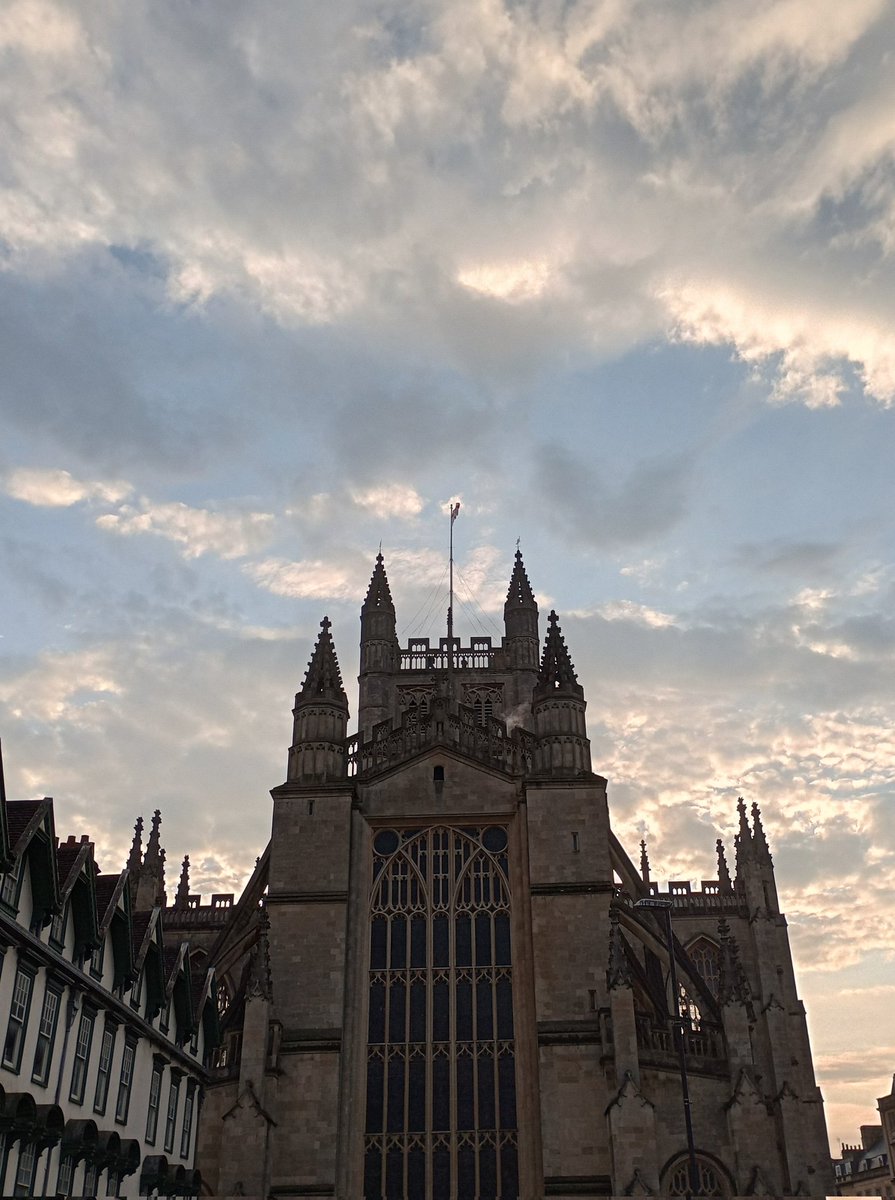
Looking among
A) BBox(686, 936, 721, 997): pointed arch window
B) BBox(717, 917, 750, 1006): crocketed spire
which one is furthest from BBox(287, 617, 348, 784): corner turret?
BBox(686, 936, 721, 997): pointed arch window

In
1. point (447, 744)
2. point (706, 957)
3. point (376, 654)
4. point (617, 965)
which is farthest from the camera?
point (376, 654)

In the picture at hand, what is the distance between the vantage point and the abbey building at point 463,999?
32.3 m

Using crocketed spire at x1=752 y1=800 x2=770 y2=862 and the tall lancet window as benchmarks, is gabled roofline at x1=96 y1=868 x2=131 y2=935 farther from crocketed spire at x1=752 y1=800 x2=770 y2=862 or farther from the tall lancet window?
crocketed spire at x1=752 y1=800 x2=770 y2=862

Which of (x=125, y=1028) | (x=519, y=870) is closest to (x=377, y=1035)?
(x=519, y=870)

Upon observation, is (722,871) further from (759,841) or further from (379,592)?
(379,592)

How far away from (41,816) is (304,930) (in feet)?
46.8

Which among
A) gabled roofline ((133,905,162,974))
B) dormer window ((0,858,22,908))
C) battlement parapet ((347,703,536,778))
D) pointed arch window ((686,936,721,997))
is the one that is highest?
battlement parapet ((347,703,536,778))

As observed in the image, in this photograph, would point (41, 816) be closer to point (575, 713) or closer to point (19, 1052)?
point (19, 1052)

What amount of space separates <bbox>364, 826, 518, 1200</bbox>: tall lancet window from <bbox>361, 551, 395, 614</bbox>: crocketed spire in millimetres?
34087

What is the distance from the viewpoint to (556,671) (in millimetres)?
40625

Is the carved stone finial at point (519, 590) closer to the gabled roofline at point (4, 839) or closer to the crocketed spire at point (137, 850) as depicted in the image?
the crocketed spire at point (137, 850)

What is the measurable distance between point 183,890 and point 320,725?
16.1 meters

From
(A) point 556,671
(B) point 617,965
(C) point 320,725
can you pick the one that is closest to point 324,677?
(C) point 320,725

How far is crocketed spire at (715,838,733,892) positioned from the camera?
53.8 metres
